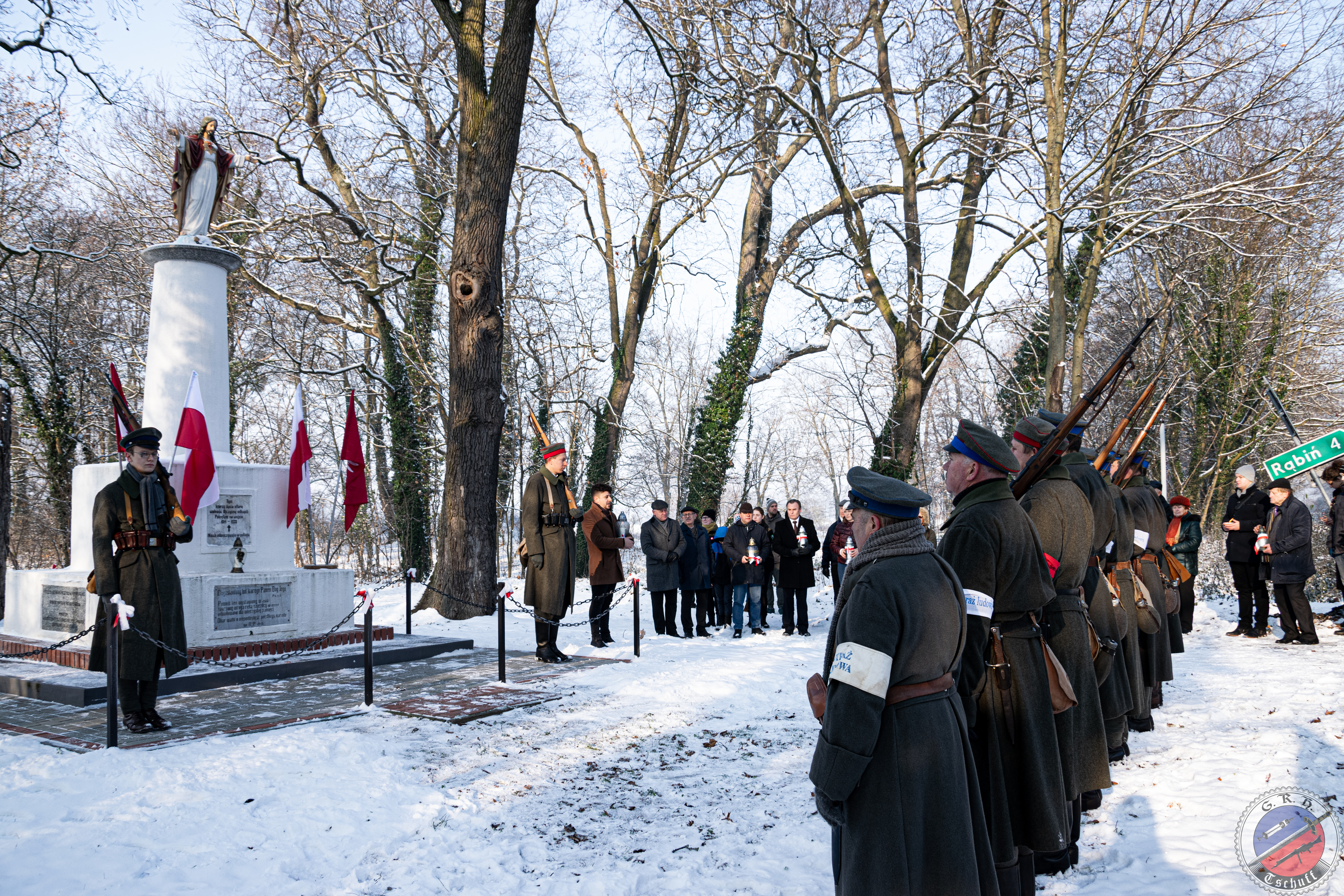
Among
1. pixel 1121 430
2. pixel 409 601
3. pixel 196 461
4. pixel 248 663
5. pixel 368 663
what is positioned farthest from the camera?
pixel 409 601

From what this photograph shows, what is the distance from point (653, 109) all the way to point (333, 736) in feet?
55.3

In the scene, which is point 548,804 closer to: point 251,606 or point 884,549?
point 884,549

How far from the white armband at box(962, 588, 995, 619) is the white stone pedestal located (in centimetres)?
845

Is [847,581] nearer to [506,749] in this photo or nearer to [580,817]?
[580,817]

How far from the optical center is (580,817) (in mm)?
5367

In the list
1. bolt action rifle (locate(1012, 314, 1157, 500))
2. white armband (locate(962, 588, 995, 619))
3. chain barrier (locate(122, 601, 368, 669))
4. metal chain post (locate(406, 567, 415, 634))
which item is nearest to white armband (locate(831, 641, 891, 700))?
white armband (locate(962, 588, 995, 619))

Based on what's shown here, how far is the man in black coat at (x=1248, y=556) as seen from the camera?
12.1 meters

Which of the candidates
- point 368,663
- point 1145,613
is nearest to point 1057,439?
point 1145,613

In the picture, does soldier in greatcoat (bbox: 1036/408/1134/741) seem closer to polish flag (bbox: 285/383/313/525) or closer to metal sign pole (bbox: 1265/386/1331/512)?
metal sign pole (bbox: 1265/386/1331/512)

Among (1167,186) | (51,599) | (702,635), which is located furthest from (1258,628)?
(51,599)

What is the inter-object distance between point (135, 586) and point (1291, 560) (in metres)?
12.4

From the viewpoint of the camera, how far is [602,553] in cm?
1139

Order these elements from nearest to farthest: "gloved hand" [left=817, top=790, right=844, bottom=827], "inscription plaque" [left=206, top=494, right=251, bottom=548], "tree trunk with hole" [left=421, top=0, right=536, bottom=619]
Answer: "gloved hand" [left=817, top=790, right=844, bottom=827]
"inscription plaque" [left=206, top=494, right=251, bottom=548]
"tree trunk with hole" [left=421, top=0, right=536, bottom=619]

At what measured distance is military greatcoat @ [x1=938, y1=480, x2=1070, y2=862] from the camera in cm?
376
